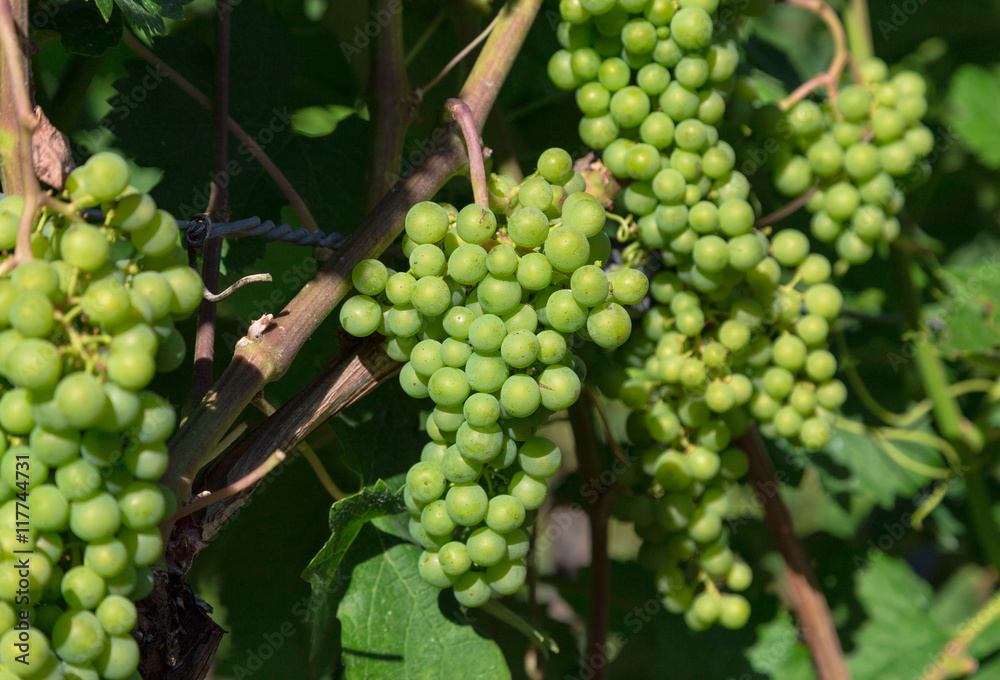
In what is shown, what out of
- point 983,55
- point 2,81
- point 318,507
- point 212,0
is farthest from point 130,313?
point 983,55

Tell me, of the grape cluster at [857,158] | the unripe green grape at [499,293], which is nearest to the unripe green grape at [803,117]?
the grape cluster at [857,158]

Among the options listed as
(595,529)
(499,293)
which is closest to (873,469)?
(595,529)

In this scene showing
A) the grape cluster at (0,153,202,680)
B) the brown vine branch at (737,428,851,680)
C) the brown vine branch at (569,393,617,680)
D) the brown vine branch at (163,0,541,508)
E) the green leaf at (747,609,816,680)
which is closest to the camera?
the grape cluster at (0,153,202,680)

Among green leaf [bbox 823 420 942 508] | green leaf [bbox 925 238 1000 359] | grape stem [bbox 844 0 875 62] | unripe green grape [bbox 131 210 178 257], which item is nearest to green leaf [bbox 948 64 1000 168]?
green leaf [bbox 925 238 1000 359]

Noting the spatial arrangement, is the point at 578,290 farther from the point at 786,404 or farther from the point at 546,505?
the point at 546,505

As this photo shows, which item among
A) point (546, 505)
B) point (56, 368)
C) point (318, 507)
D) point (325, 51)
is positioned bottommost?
point (546, 505)

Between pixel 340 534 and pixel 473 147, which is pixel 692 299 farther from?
pixel 340 534

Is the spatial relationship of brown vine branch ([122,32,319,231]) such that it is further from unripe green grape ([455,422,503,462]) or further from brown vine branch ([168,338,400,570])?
unripe green grape ([455,422,503,462])
